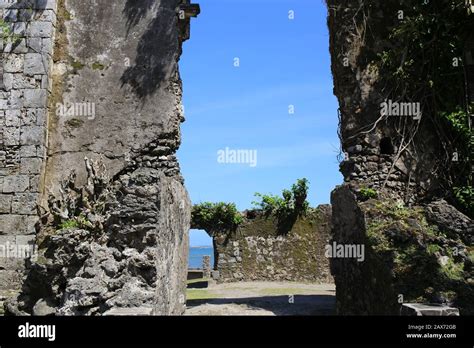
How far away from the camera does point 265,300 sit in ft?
36.7

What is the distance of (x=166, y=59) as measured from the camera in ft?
29.7

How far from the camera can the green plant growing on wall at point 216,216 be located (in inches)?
660

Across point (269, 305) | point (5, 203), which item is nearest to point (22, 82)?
point (5, 203)

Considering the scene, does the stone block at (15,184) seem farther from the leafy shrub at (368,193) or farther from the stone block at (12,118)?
the leafy shrub at (368,193)

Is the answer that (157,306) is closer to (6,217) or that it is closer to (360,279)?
(360,279)

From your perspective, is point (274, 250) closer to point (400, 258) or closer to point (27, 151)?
point (27, 151)

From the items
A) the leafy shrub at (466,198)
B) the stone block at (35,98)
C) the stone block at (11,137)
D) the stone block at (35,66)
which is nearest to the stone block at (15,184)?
the stone block at (11,137)

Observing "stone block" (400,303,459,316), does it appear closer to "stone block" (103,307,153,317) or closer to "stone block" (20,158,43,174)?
"stone block" (103,307,153,317)

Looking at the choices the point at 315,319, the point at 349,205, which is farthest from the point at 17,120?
the point at 315,319

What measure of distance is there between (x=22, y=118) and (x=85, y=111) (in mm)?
1071

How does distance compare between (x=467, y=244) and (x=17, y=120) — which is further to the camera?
(x=17, y=120)

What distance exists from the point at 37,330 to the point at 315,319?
8.88 ft

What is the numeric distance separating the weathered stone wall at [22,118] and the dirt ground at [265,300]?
3271 millimetres

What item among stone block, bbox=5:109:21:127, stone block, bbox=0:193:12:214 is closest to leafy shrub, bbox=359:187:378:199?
stone block, bbox=0:193:12:214
